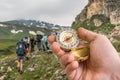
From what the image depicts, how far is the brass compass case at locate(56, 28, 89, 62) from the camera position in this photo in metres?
5.20

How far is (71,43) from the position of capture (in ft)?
17.2

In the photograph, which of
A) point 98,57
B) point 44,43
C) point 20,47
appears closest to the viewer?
point 98,57

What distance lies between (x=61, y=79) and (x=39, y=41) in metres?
10.7

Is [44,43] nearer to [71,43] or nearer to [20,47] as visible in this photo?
[20,47]

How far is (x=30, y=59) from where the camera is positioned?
92.2 ft

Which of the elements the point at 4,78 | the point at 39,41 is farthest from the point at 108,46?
the point at 39,41

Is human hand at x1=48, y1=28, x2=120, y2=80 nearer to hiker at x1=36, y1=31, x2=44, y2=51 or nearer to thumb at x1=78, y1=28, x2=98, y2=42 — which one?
thumb at x1=78, y1=28, x2=98, y2=42

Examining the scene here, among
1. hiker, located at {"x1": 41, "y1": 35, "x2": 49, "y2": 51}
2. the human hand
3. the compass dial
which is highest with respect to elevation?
the compass dial

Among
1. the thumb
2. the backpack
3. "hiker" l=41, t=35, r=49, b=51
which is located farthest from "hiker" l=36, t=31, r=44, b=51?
the thumb

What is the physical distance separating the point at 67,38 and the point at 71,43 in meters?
0.13

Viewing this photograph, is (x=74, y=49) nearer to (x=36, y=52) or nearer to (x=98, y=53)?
(x=98, y=53)

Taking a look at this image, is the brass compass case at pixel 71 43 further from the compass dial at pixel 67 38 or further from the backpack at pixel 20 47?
the backpack at pixel 20 47

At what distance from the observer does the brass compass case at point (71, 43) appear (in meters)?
5.20

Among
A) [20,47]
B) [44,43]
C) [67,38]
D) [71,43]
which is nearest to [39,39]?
[44,43]
